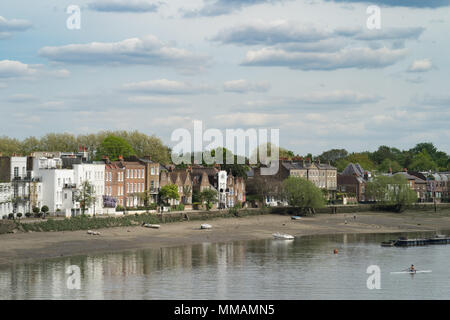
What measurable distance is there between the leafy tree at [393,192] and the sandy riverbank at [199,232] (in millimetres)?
2698

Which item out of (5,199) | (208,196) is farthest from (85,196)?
(208,196)

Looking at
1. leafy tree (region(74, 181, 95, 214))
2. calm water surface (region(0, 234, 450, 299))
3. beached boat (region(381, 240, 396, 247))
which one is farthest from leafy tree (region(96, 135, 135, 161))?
beached boat (region(381, 240, 396, 247))

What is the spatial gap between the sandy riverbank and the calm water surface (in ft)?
9.38

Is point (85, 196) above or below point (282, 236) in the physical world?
above

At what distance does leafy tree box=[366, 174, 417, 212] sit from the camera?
137750 millimetres

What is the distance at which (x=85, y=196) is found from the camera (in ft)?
281

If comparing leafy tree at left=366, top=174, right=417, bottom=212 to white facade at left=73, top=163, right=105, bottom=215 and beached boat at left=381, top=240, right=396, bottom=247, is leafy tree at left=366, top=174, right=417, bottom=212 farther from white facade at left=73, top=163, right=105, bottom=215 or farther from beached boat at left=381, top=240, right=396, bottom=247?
white facade at left=73, top=163, right=105, bottom=215

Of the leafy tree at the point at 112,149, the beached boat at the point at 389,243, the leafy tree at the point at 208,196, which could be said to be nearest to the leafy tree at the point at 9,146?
the leafy tree at the point at 112,149

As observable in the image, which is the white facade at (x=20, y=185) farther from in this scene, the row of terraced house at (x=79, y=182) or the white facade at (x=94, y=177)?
the white facade at (x=94, y=177)

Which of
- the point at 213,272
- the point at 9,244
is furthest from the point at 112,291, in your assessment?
the point at 9,244

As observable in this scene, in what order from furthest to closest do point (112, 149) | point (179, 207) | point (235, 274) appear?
point (112, 149) < point (179, 207) < point (235, 274)

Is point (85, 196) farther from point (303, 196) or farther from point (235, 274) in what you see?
point (303, 196)

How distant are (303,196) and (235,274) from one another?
5948 cm

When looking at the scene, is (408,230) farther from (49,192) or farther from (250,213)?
(49,192)
